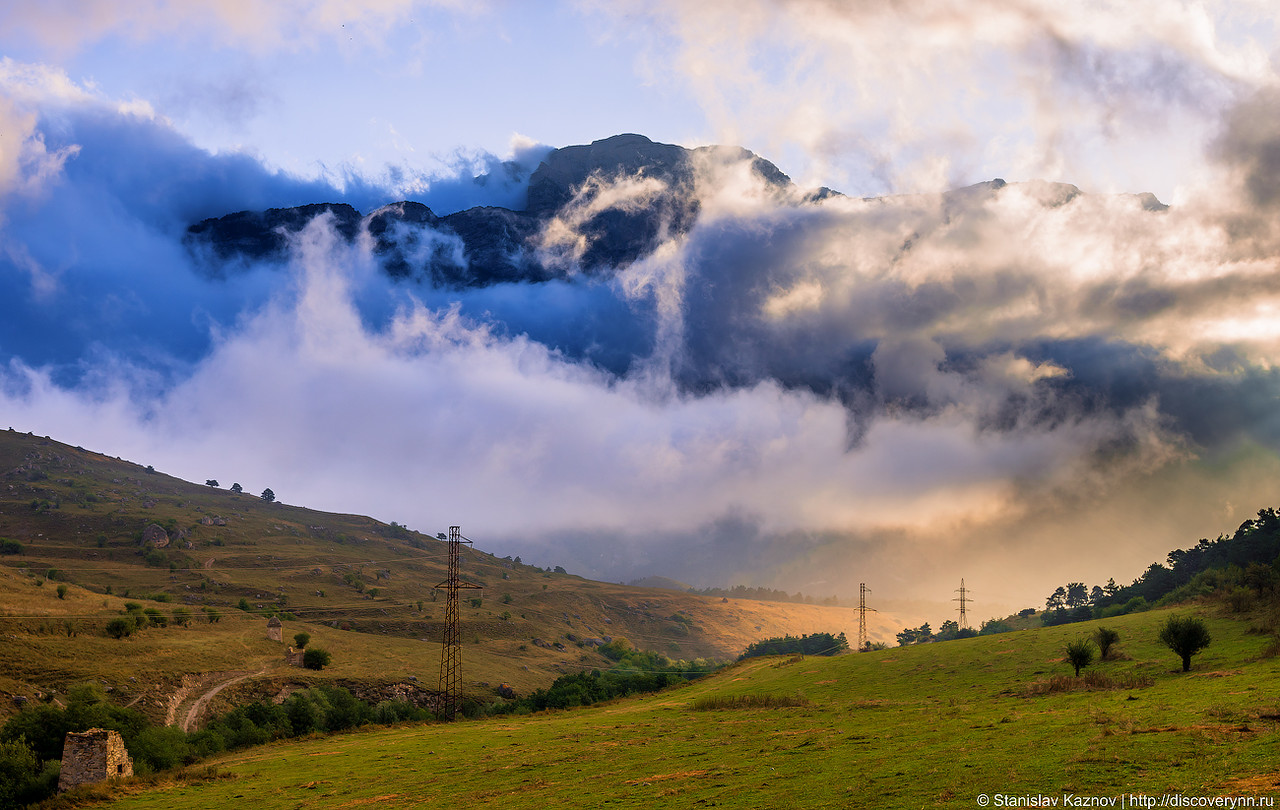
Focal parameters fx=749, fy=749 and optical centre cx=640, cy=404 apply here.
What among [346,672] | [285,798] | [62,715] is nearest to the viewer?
[285,798]

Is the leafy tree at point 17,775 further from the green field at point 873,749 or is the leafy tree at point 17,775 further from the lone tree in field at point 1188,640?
the lone tree in field at point 1188,640

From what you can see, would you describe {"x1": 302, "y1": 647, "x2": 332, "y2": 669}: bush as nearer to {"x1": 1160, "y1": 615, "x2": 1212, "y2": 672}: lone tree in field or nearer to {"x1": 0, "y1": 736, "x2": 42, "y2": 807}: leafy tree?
{"x1": 0, "y1": 736, "x2": 42, "y2": 807}: leafy tree

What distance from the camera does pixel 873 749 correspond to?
42406 mm

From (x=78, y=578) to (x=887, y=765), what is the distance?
693 feet

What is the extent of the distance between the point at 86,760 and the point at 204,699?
64.9 meters

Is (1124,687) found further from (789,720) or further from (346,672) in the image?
(346,672)

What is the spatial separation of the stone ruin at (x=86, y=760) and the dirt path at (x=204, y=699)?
51605mm

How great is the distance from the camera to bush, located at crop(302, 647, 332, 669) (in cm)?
13725

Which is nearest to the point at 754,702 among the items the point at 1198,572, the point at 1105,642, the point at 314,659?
the point at 1105,642

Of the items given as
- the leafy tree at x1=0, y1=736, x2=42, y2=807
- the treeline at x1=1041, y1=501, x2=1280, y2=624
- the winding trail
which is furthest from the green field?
the treeline at x1=1041, y1=501, x2=1280, y2=624

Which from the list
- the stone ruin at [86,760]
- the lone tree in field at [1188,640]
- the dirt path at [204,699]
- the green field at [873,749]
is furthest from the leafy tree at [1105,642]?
the dirt path at [204,699]

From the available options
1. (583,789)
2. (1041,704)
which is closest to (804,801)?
(583,789)

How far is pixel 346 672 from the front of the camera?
450 ft

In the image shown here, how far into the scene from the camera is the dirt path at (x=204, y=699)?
333 feet
